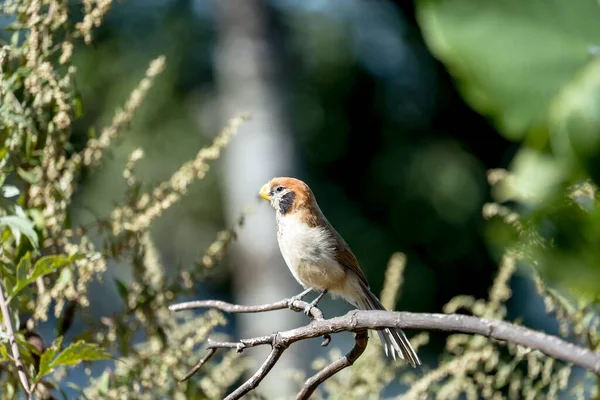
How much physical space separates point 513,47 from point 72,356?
3.26 ft

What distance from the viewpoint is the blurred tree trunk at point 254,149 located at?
4961mm

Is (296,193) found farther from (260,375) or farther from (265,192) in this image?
(260,375)

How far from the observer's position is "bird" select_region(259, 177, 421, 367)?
6.92 ft

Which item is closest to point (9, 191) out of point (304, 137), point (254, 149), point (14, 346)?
point (14, 346)

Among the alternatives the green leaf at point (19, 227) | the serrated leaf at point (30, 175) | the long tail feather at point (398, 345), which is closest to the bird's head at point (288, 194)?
the long tail feather at point (398, 345)

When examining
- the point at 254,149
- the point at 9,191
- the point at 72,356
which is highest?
the point at 9,191

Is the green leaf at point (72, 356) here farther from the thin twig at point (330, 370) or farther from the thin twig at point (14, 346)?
the thin twig at point (330, 370)

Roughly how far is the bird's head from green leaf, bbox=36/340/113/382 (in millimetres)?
911

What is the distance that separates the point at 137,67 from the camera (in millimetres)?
6453

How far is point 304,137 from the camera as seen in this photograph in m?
6.73

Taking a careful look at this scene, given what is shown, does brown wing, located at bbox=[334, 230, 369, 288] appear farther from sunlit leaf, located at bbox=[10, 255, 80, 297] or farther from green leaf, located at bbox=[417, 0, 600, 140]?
green leaf, located at bbox=[417, 0, 600, 140]

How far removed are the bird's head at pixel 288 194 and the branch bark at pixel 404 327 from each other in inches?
31.6

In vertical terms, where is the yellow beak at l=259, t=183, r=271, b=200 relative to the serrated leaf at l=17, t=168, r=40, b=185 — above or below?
below

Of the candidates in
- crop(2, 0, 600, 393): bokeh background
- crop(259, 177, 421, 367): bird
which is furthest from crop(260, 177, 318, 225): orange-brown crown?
crop(2, 0, 600, 393): bokeh background
